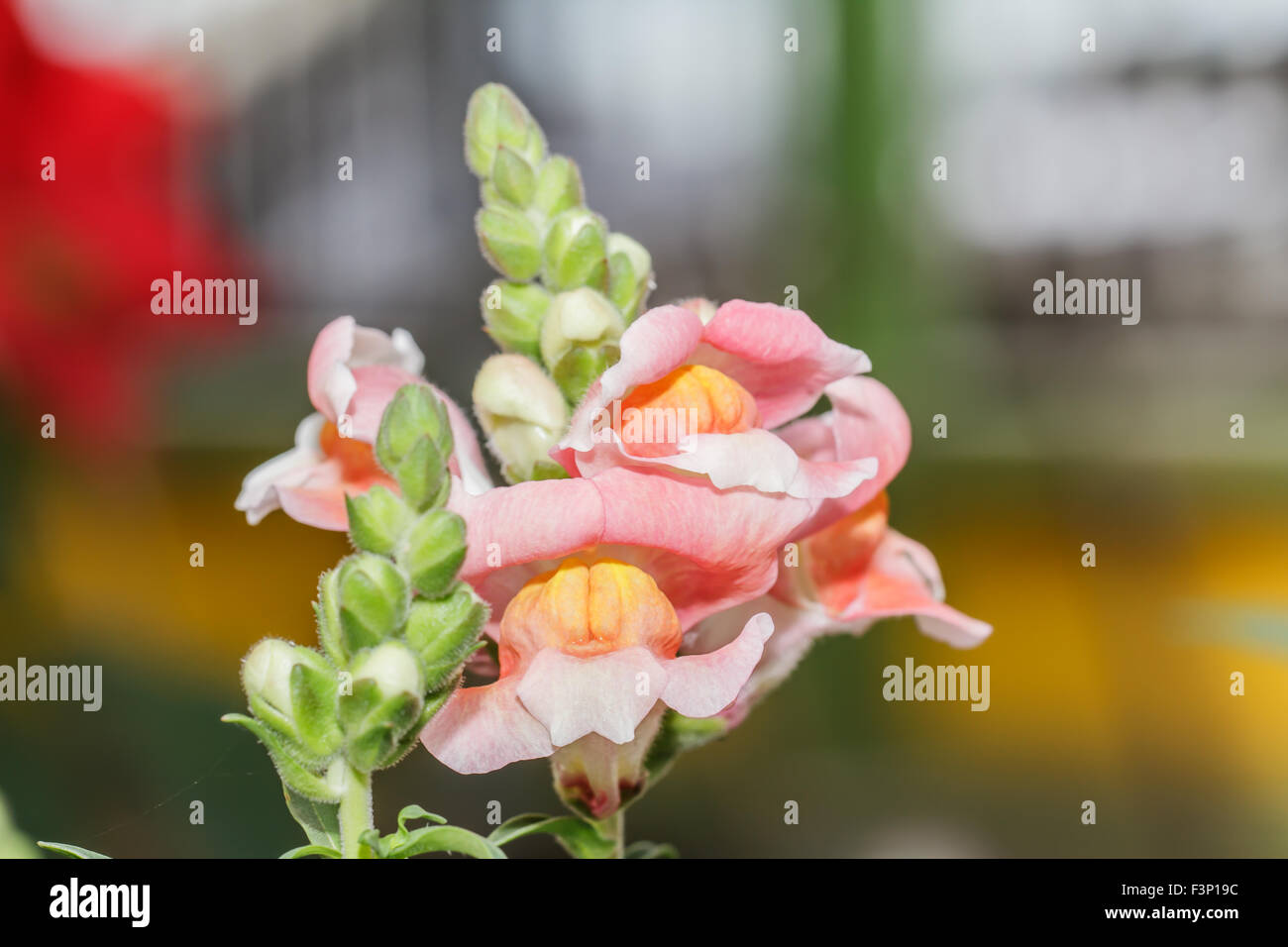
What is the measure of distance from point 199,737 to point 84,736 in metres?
0.16

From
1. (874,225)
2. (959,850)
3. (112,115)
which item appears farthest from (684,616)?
(874,225)

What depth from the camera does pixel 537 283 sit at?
50 cm

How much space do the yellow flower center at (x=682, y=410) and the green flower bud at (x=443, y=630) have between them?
0.27 ft

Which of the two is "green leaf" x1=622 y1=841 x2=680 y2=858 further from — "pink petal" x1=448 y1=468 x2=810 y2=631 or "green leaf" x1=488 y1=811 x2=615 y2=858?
"pink petal" x1=448 y1=468 x2=810 y2=631

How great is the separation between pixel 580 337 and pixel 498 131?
0.38 feet

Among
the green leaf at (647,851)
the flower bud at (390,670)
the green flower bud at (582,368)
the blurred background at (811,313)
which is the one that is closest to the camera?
the flower bud at (390,670)

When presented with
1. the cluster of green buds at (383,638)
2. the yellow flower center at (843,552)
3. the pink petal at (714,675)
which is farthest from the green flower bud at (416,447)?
the yellow flower center at (843,552)

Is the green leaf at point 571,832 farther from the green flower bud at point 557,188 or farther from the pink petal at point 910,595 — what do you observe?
the green flower bud at point 557,188

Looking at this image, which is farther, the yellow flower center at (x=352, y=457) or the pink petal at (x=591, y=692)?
→ the yellow flower center at (x=352, y=457)

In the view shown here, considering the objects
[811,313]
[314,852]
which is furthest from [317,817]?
[811,313]

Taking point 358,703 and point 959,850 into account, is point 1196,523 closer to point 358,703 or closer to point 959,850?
point 959,850

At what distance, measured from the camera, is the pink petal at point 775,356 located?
1.34 ft

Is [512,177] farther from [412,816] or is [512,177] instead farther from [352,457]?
[412,816]

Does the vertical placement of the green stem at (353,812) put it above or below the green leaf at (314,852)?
above
